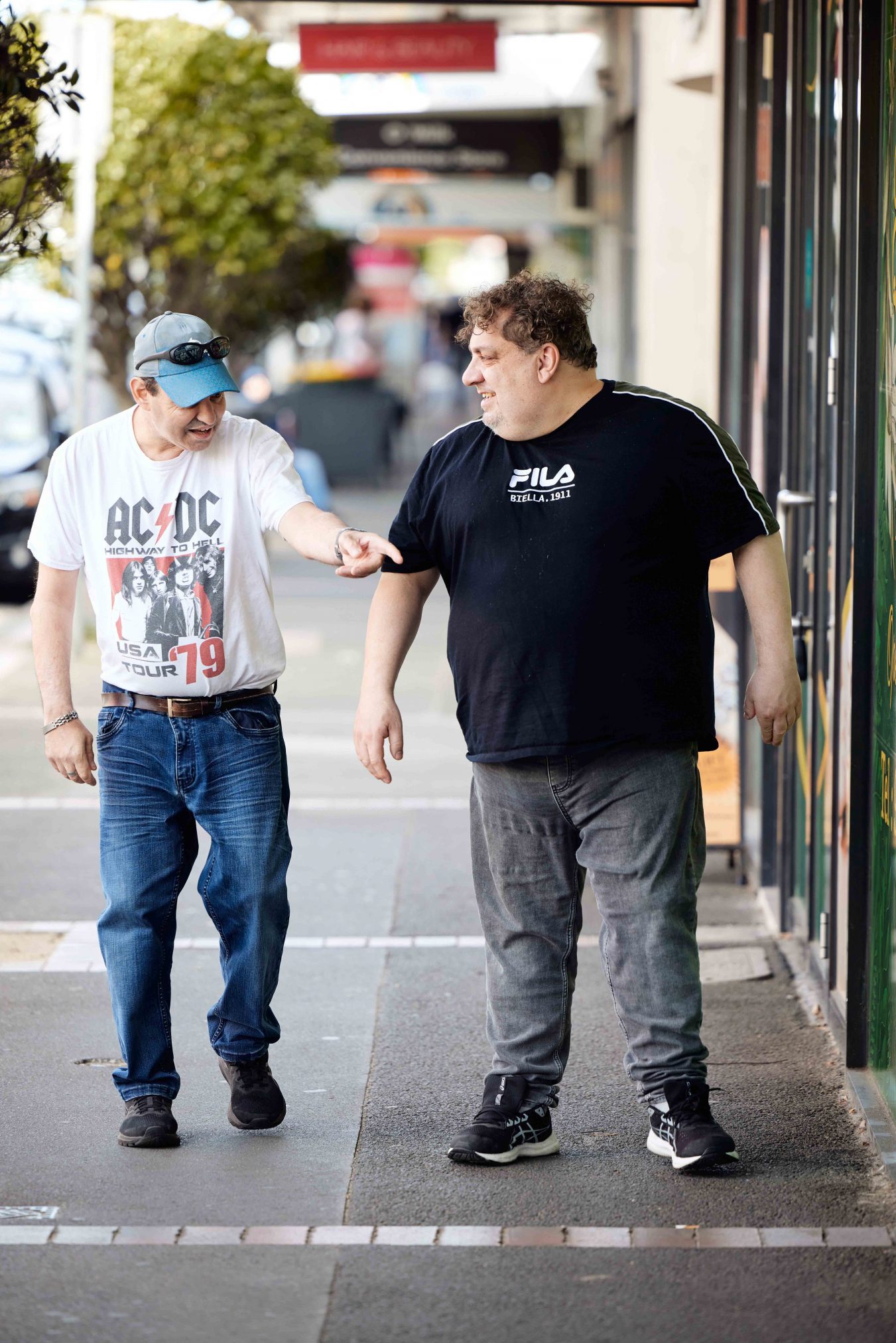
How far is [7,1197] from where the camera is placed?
13.9 feet

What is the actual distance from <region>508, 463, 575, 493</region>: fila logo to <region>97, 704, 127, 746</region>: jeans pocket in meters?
1.08

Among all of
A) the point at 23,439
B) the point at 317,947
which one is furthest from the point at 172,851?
the point at 23,439

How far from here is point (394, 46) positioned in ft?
42.7

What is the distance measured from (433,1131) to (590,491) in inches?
64.6

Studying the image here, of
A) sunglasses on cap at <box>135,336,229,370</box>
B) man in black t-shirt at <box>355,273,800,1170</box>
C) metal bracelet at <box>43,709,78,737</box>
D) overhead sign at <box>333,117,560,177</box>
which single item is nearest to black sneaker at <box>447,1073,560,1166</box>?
man in black t-shirt at <box>355,273,800,1170</box>

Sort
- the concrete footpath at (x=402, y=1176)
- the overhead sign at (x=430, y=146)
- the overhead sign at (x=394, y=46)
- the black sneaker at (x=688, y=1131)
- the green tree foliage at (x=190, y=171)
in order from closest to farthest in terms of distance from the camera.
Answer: the concrete footpath at (x=402, y=1176), the black sneaker at (x=688, y=1131), the overhead sign at (x=394, y=46), the green tree foliage at (x=190, y=171), the overhead sign at (x=430, y=146)

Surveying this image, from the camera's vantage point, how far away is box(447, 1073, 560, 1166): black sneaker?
4398 millimetres

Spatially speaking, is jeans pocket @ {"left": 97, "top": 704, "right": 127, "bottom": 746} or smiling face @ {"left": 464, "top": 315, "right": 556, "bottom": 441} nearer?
smiling face @ {"left": 464, "top": 315, "right": 556, "bottom": 441}

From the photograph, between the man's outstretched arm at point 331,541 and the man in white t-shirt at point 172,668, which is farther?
the man in white t-shirt at point 172,668

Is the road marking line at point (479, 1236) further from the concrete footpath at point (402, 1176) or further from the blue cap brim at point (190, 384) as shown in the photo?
the blue cap brim at point (190, 384)

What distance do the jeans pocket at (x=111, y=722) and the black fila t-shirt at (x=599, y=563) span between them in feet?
2.83

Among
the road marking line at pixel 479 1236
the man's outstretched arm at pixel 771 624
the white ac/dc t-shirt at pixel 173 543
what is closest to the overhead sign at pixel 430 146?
the white ac/dc t-shirt at pixel 173 543

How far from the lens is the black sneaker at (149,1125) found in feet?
14.8

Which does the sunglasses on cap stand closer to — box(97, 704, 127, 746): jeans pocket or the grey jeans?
box(97, 704, 127, 746): jeans pocket
